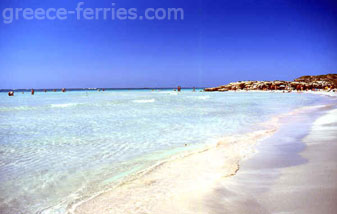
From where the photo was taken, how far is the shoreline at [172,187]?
2.95m

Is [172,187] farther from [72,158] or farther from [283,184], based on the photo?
[72,158]

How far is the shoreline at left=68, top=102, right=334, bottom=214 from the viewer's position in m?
2.95

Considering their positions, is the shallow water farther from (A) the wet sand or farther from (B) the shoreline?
(A) the wet sand

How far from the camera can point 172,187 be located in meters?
3.54

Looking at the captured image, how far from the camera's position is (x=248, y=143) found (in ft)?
21.3

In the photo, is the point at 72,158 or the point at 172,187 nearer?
the point at 172,187

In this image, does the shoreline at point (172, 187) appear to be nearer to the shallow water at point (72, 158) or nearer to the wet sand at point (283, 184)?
the wet sand at point (283, 184)

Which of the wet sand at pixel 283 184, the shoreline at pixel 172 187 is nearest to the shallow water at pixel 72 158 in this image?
the shoreline at pixel 172 187

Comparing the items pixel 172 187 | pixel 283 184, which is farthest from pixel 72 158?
pixel 283 184

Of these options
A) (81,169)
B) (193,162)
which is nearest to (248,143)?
(193,162)

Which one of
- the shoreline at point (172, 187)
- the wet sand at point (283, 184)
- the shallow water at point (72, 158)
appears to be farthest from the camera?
the shallow water at point (72, 158)

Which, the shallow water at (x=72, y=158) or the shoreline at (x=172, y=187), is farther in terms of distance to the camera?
the shallow water at (x=72, y=158)

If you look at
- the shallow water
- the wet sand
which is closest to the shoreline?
the wet sand

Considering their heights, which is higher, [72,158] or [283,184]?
[283,184]
